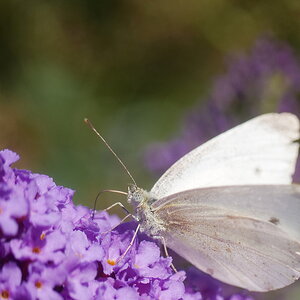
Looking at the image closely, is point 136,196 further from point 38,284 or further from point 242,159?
point 38,284

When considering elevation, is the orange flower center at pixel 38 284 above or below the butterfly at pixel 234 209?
below

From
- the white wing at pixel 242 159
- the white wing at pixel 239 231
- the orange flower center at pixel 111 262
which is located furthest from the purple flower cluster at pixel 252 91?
the orange flower center at pixel 111 262

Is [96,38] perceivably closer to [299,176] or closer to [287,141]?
[299,176]

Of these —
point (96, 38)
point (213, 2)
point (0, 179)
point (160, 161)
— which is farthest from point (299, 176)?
point (96, 38)

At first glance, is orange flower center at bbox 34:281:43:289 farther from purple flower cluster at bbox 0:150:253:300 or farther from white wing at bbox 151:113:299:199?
white wing at bbox 151:113:299:199

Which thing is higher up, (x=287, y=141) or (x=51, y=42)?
(x=51, y=42)

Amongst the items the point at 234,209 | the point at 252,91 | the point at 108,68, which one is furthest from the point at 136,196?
the point at 108,68

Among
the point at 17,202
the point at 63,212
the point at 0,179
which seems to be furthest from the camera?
the point at 63,212

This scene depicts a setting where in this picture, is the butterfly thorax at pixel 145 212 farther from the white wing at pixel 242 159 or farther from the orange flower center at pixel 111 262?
the orange flower center at pixel 111 262
